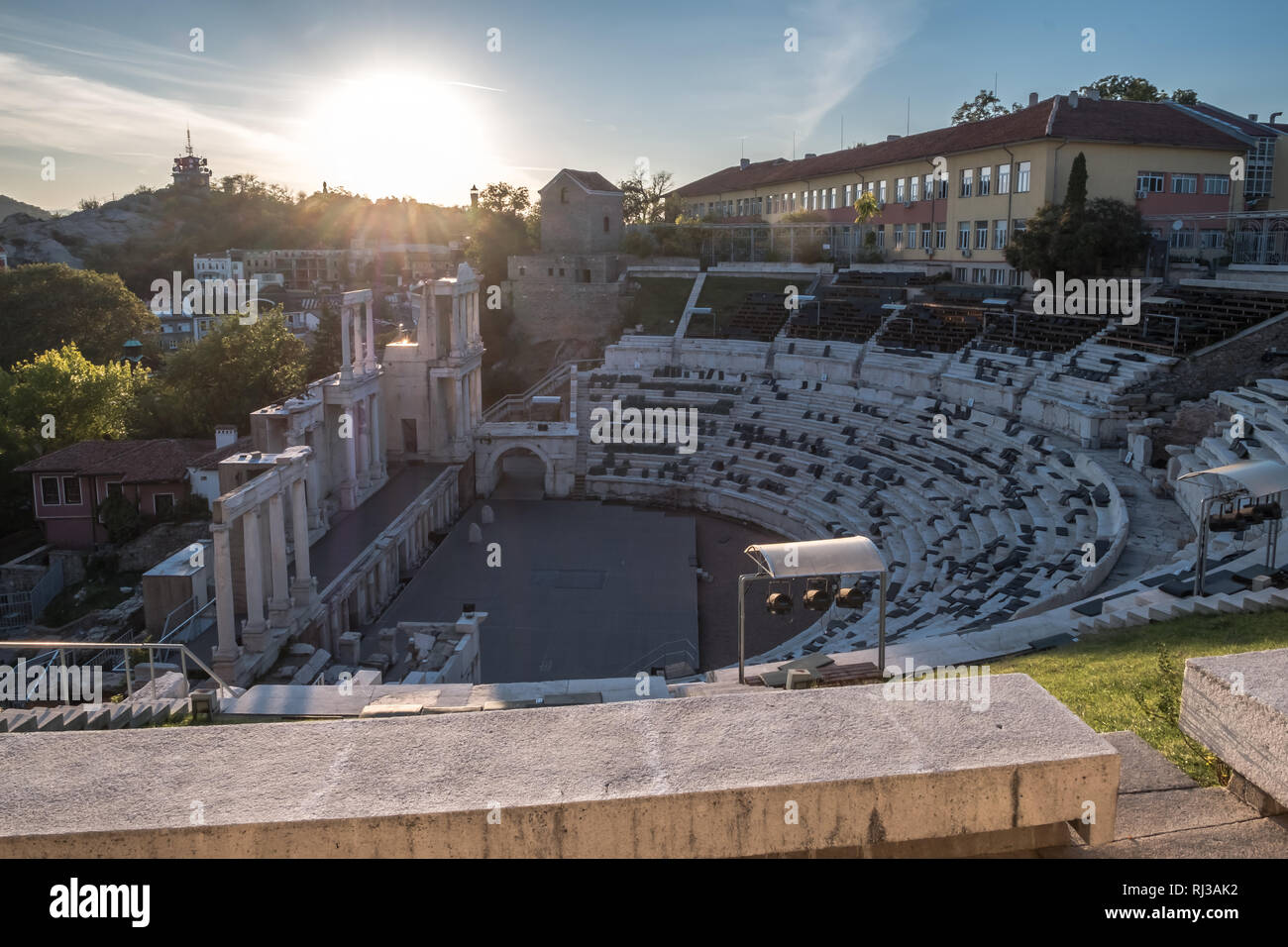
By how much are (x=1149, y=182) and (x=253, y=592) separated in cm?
4098

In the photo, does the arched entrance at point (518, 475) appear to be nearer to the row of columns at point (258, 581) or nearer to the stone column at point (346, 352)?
the stone column at point (346, 352)

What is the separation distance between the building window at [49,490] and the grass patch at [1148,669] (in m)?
36.9

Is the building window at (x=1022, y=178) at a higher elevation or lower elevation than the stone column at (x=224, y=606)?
higher

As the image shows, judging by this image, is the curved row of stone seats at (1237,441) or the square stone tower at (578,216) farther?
the square stone tower at (578,216)

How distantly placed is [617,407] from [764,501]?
9.81m

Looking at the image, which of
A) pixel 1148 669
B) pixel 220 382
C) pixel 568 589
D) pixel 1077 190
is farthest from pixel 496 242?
pixel 1148 669

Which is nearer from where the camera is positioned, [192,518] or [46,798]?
[46,798]

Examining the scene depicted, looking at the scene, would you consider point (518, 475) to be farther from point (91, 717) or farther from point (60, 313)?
Result: point (60, 313)

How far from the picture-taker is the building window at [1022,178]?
44.0m

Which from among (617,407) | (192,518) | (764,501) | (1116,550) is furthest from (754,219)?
(1116,550)

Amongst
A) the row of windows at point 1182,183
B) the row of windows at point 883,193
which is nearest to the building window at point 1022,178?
the row of windows at point 883,193

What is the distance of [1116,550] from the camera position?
1992cm
